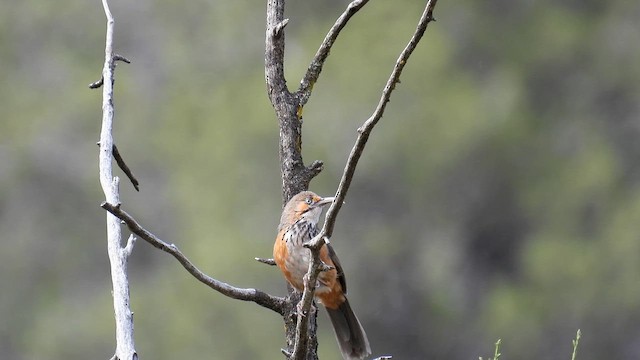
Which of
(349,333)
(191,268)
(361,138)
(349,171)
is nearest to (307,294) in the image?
(191,268)

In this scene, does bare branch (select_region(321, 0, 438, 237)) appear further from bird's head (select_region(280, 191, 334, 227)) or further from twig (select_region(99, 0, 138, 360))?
bird's head (select_region(280, 191, 334, 227))

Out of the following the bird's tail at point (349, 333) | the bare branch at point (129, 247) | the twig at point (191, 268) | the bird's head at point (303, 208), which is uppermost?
the bird's head at point (303, 208)

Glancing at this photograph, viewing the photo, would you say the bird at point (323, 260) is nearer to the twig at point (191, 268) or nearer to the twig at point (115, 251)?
the twig at point (191, 268)

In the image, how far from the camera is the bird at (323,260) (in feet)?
19.6

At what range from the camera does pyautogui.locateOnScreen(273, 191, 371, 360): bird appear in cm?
599

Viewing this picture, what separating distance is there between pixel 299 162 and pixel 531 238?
19.4 m

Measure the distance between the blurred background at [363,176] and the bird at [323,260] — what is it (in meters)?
13.3

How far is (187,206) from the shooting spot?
2398 centimetres

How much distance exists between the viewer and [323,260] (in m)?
6.07

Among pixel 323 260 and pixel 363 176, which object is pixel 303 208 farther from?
pixel 363 176

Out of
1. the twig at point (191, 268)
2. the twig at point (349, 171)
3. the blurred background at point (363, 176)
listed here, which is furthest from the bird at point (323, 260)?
the blurred background at point (363, 176)

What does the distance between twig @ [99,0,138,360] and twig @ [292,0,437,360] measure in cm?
62

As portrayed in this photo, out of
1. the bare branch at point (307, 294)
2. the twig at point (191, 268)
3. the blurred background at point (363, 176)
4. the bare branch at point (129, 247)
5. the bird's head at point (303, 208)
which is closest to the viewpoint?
the twig at point (191, 268)

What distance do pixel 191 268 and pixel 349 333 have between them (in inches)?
80.5
